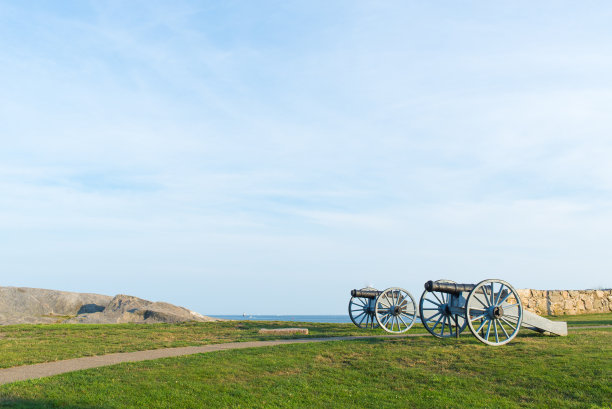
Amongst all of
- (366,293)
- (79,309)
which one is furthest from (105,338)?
(79,309)

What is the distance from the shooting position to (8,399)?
9375mm

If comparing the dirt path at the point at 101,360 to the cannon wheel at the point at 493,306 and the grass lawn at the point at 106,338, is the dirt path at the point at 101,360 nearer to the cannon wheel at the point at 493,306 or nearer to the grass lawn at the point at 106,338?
the grass lawn at the point at 106,338

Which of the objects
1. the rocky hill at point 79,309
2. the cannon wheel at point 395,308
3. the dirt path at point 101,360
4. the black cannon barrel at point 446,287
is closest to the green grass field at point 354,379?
the dirt path at point 101,360

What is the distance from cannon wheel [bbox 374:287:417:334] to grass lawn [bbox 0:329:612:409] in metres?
6.12

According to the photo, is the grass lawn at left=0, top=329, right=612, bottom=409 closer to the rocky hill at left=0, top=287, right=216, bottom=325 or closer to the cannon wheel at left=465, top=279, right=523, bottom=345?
the cannon wheel at left=465, top=279, right=523, bottom=345

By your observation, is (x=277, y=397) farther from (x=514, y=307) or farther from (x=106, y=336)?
(x=106, y=336)

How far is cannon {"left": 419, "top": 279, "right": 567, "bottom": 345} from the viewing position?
15.3 m

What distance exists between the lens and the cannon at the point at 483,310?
15.3 m

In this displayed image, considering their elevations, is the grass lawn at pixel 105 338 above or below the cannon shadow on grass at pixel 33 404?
above

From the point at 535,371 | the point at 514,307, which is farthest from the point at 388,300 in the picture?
the point at 535,371

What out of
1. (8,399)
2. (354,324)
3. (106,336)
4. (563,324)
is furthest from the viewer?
(354,324)

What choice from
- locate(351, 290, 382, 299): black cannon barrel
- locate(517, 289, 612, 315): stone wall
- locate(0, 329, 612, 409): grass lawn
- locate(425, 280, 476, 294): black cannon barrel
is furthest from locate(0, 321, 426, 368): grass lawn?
locate(517, 289, 612, 315): stone wall

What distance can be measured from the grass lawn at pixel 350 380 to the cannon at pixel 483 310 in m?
0.87

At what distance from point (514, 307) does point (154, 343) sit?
1081 centimetres
